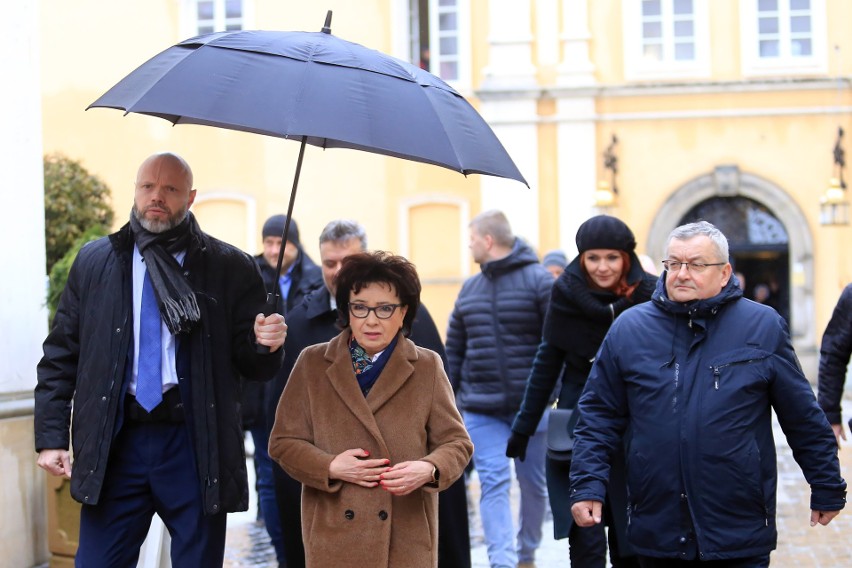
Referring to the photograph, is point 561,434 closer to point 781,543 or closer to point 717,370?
point 717,370

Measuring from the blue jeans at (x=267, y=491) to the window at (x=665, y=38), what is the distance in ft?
49.9

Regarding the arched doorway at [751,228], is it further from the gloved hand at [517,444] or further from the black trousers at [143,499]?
the black trousers at [143,499]

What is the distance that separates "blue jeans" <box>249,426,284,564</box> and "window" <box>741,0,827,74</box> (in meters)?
15.7

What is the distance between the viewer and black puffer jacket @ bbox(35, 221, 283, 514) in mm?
4883

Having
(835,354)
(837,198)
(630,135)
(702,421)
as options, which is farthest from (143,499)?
(630,135)

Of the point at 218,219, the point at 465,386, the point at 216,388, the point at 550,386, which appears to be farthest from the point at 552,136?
the point at 216,388

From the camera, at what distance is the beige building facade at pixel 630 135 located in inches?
893

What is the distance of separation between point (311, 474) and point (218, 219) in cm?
1959

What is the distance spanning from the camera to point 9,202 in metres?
6.97

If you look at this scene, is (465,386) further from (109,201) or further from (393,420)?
(109,201)

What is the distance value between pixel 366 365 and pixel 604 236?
6.02 ft

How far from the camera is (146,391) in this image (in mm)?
4918

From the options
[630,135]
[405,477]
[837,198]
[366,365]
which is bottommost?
[405,477]

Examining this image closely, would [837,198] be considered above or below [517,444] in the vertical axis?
above
